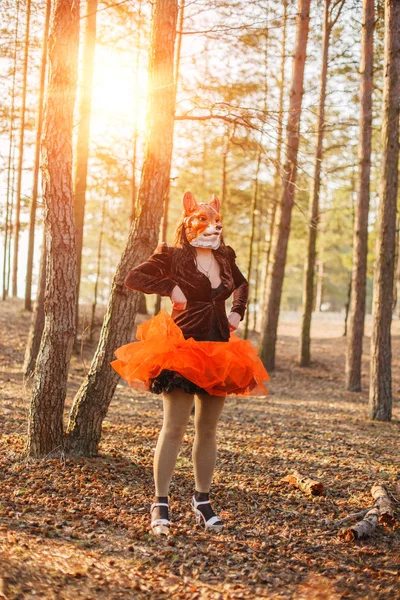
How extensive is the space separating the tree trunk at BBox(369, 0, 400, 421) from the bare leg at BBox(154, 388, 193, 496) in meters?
5.98

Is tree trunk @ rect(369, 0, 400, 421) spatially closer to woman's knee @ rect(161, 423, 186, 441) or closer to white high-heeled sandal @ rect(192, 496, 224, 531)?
white high-heeled sandal @ rect(192, 496, 224, 531)

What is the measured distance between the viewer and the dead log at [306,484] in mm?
5223

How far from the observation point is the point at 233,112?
601cm

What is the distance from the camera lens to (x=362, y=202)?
13.1 metres

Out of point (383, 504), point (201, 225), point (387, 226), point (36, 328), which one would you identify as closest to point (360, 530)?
point (383, 504)

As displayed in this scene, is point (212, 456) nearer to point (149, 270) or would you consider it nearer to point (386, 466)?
point (149, 270)

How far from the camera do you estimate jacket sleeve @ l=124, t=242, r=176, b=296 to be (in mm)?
4223

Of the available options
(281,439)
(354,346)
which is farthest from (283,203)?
(281,439)

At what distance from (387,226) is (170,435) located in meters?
Result: 6.47

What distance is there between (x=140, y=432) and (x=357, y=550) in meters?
3.88

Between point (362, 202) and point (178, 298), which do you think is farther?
point (362, 202)

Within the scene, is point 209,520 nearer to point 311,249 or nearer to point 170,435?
point 170,435

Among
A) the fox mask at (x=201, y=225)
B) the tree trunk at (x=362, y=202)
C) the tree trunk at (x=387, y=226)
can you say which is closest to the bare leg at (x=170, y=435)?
the fox mask at (x=201, y=225)

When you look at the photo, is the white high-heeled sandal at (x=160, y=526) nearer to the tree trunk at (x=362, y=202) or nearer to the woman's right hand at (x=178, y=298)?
the woman's right hand at (x=178, y=298)
